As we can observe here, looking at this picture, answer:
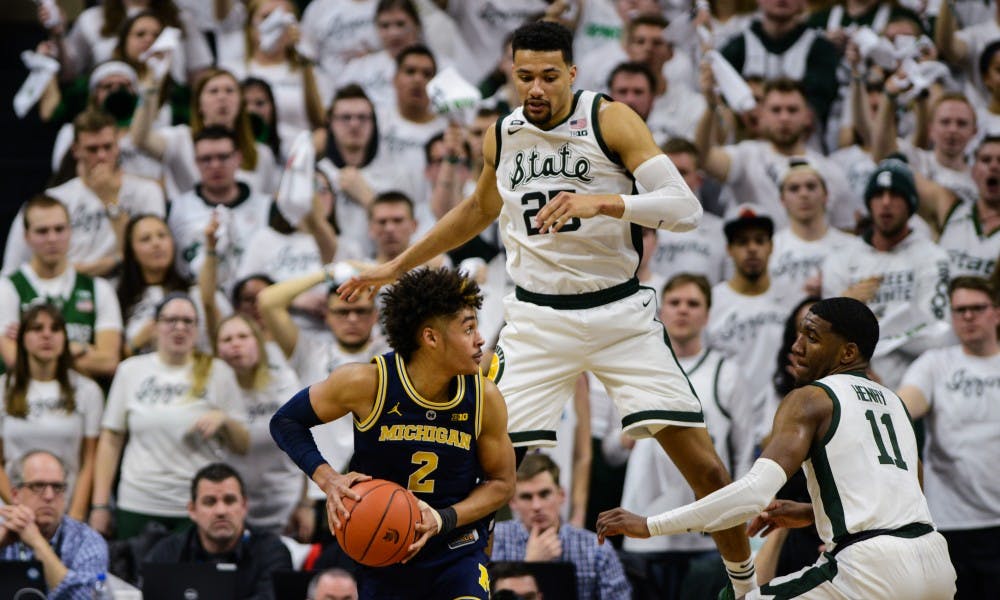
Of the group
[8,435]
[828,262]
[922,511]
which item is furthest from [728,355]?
[8,435]

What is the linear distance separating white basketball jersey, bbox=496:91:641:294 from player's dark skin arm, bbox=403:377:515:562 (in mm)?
682

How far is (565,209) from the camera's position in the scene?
598cm

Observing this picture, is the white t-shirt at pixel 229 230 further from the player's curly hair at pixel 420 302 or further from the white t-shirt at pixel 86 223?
the player's curly hair at pixel 420 302

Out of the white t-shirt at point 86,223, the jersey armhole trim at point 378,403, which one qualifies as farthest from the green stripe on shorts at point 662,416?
the white t-shirt at point 86,223

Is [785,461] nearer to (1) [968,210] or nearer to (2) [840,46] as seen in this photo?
(1) [968,210]

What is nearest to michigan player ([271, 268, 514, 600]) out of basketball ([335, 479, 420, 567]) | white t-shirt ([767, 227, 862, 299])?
basketball ([335, 479, 420, 567])

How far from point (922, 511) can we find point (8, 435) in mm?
5806

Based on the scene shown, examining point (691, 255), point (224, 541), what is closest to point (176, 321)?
point (224, 541)

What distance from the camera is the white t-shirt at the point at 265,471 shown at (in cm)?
965

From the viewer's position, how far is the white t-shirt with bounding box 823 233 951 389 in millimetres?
9758

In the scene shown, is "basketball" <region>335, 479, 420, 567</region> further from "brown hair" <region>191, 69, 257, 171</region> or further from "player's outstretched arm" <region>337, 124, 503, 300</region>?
"brown hair" <region>191, 69, 257, 171</region>

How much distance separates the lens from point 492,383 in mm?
6367

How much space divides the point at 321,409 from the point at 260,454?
3.69 meters

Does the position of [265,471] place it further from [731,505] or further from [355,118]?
[731,505]
